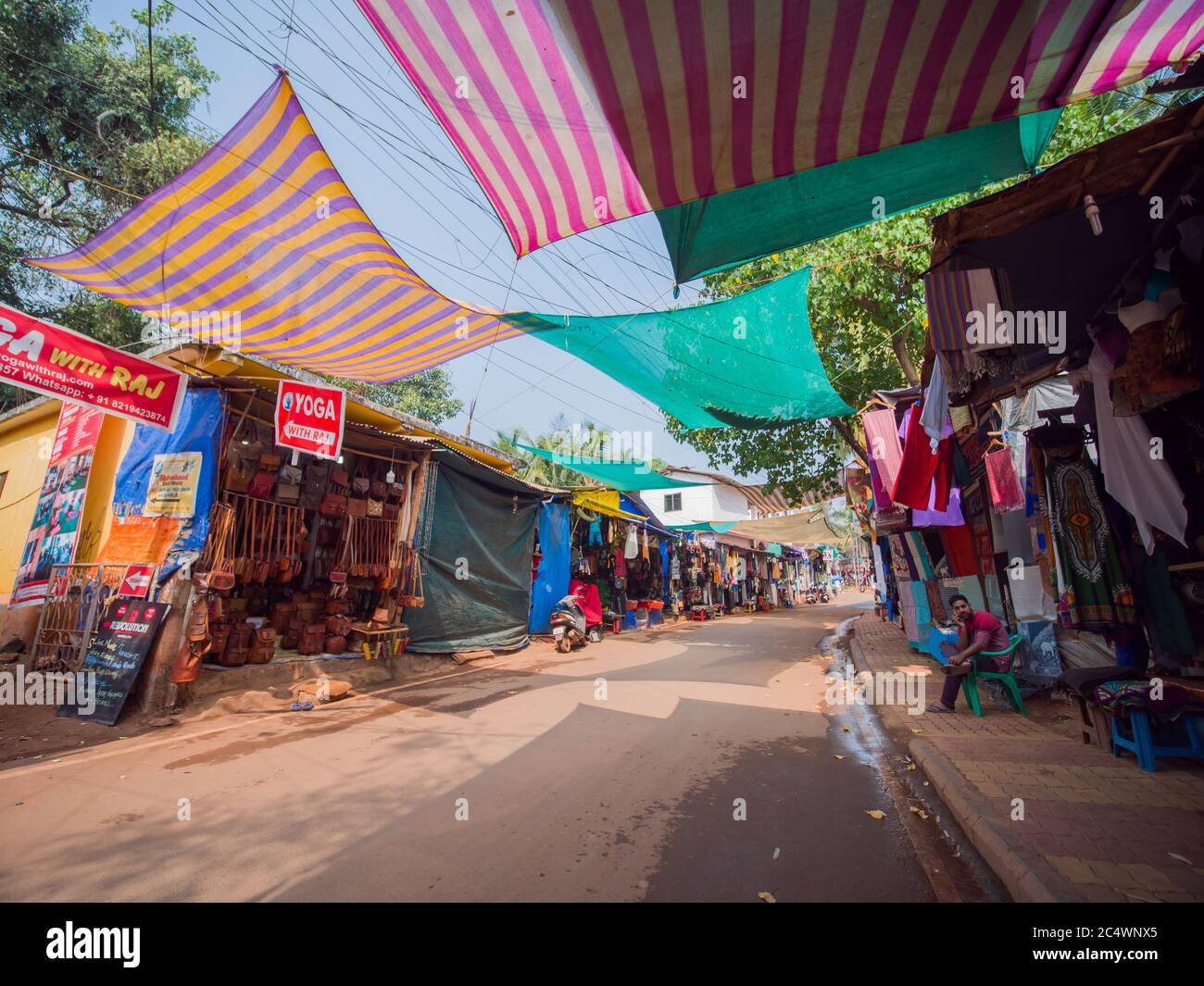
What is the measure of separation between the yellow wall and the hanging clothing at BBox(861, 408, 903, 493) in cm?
1364

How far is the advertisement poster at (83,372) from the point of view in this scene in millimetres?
4875

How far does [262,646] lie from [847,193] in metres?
8.52

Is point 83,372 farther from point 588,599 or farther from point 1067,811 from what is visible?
point 588,599

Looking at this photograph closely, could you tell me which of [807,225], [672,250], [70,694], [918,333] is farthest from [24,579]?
[918,333]

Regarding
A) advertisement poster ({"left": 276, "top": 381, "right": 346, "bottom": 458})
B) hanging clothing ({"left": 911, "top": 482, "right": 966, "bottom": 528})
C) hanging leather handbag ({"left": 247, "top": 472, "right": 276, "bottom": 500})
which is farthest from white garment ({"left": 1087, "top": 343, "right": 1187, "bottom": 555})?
hanging leather handbag ({"left": 247, "top": 472, "right": 276, "bottom": 500})

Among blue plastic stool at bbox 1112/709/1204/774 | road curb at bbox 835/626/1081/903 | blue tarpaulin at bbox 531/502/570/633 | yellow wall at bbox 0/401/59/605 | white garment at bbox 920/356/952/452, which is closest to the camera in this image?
road curb at bbox 835/626/1081/903

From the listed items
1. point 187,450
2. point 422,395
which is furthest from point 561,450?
point 187,450

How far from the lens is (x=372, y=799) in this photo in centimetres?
380

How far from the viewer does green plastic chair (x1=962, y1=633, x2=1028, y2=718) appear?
5.96 meters

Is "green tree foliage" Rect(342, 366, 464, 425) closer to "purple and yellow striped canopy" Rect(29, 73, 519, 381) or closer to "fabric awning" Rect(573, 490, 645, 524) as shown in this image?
"fabric awning" Rect(573, 490, 645, 524)

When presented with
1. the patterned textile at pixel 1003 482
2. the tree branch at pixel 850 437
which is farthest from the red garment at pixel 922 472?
the tree branch at pixel 850 437

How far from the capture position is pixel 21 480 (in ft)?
33.9

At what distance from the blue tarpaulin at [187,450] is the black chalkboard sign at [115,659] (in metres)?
0.78
